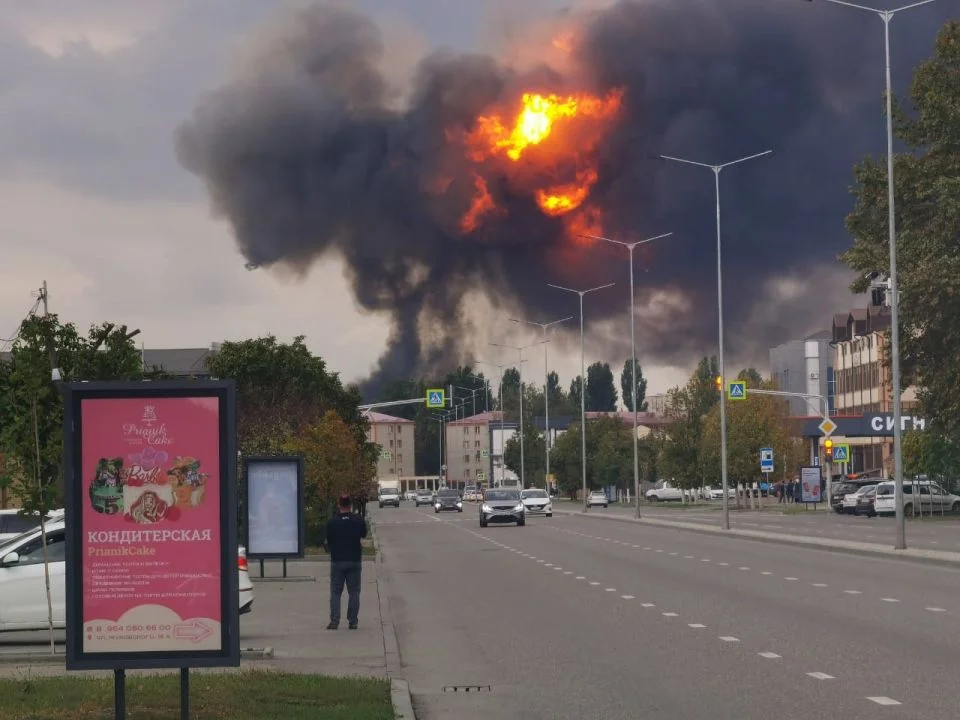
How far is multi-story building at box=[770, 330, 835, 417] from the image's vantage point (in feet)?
536

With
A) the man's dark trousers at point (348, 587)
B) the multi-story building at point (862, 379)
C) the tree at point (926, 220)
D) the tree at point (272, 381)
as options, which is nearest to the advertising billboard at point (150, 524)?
the man's dark trousers at point (348, 587)

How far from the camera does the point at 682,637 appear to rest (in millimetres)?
18906

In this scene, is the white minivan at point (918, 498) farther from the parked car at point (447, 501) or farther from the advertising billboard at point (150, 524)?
the advertising billboard at point (150, 524)

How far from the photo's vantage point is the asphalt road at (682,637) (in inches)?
531

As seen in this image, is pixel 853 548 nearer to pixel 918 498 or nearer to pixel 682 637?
pixel 682 637

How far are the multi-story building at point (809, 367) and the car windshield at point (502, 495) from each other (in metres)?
94.9

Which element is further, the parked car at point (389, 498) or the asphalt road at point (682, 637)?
the parked car at point (389, 498)

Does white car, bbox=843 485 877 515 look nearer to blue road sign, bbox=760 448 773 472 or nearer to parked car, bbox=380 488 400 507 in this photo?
blue road sign, bbox=760 448 773 472

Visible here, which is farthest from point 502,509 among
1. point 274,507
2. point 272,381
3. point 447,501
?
point 447,501

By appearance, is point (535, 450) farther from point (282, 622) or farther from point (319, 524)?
point (282, 622)

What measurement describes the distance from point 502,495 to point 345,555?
4730cm

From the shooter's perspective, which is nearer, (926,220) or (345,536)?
(345,536)

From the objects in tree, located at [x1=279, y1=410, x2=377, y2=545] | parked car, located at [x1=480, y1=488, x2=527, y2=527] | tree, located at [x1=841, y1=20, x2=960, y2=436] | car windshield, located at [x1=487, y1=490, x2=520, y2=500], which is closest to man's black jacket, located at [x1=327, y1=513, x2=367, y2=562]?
tree, located at [x1=279, y1=410, x2=377, y2=545]

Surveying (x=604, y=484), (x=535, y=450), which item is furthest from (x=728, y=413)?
(x=535, y=450)
